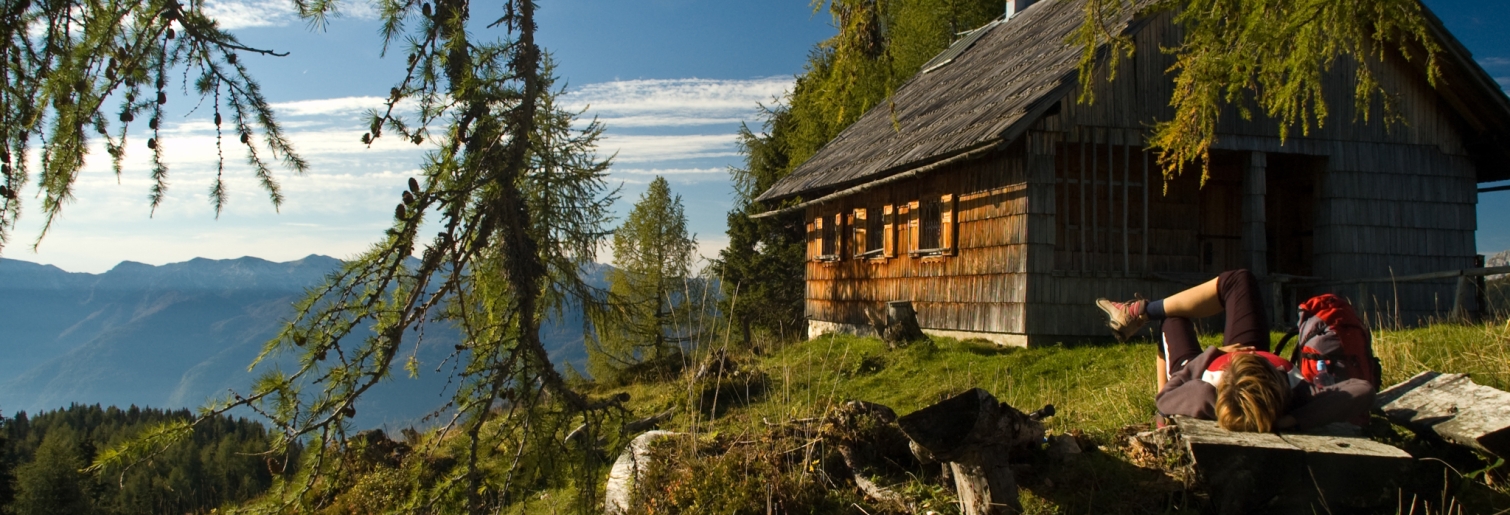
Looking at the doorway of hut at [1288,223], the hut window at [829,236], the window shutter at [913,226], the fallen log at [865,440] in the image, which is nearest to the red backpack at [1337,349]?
the fallen log at [865,440]

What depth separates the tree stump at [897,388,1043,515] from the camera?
389 centimetres

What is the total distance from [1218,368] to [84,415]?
183ft

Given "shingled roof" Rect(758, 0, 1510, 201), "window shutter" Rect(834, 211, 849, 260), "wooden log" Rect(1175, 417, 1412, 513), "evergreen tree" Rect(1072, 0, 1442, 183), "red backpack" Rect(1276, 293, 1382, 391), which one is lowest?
"wooden log" Rect(1175, 417, 1412, 513)

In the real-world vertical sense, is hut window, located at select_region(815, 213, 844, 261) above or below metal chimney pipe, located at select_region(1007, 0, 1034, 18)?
below

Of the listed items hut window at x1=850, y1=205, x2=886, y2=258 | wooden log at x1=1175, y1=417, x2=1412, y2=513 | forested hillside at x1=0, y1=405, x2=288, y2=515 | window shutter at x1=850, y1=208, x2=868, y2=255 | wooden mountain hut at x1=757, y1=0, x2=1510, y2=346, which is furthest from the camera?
window shutter at x1=850, y1=208, x2=868, y2=255

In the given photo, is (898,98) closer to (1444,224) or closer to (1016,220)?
(1016,220)

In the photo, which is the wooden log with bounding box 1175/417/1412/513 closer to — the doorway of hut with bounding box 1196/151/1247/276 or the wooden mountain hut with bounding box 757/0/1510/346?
the wooden mountain hut with bounding box 757/0/1510/346

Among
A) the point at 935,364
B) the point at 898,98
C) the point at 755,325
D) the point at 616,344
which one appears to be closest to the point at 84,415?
the point at 755,325

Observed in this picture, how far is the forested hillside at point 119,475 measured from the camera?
2838mm

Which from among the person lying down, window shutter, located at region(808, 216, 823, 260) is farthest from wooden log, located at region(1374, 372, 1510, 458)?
window shutter, located at region(808, 216, 823, 260)

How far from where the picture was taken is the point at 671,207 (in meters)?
30.6

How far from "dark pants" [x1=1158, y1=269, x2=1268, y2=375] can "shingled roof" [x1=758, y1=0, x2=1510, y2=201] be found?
561cm

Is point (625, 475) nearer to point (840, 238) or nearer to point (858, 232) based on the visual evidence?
point (858, 232)

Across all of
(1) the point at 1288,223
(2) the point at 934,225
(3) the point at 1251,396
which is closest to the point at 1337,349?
(3) the point at 1251,396
